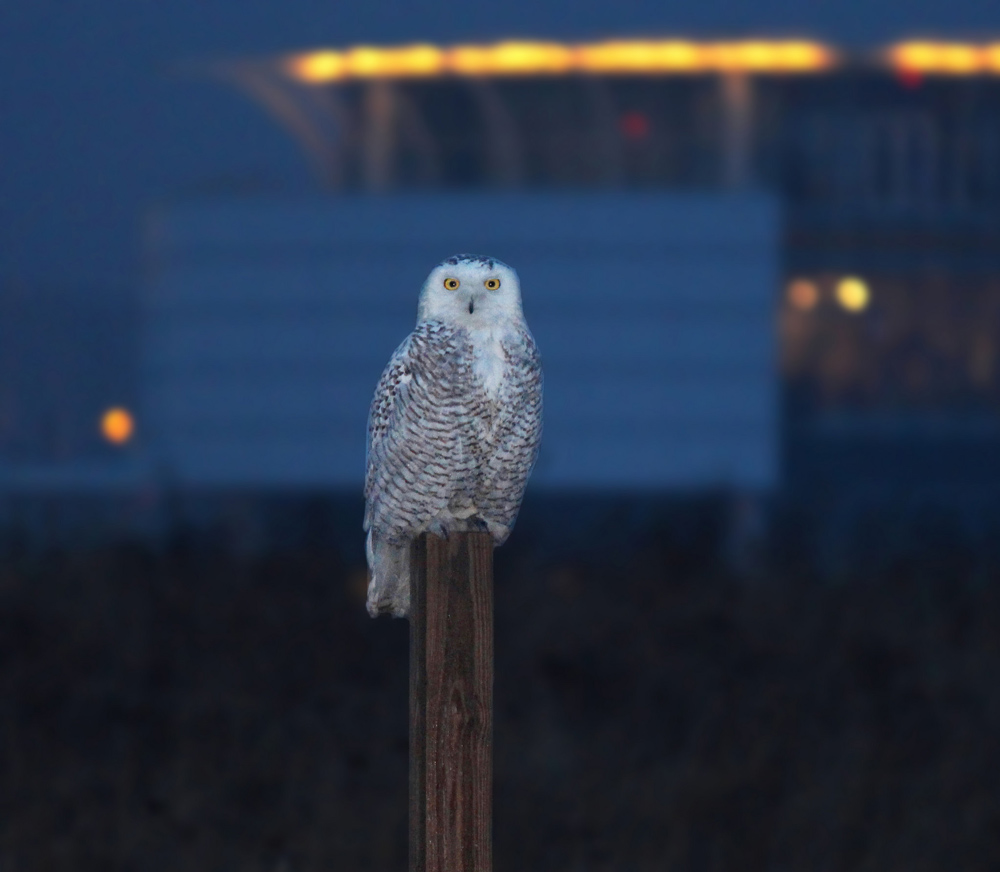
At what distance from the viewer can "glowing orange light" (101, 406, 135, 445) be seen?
67.9 feet

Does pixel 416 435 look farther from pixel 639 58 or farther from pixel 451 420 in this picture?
pixel 639 58

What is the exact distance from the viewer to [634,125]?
19922 mm

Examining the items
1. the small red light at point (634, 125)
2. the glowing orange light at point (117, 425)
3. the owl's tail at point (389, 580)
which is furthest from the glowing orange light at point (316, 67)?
the owl's tail at point (389, 580)

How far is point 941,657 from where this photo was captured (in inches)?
299

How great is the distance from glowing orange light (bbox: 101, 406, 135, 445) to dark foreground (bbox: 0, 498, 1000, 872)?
11363 mm

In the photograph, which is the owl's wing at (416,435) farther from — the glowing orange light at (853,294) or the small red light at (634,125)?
the glowing orange light at (853,294)

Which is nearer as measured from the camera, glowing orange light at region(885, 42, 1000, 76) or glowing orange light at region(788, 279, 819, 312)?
glowing orange light at region(885, 42, 1000, 76)

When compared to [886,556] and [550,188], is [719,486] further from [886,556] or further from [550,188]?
[886,556]

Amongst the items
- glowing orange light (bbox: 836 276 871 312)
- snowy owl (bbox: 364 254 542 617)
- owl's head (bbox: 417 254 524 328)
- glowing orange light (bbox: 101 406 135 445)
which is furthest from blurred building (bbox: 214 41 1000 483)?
owl's head (bbox: 417 254 524 328)

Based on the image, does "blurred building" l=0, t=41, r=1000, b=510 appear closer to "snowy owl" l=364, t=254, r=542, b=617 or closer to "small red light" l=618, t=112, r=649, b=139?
"small red light" l=618, t=112, r=649, b=139

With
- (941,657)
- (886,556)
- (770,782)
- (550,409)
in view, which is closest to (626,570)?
(886,556)

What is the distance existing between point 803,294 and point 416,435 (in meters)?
17.6

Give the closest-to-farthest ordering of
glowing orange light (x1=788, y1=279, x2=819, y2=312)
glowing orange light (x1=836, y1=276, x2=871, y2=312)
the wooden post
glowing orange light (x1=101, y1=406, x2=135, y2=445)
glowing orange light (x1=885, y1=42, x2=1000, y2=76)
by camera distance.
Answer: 1. the wooden post
2. glowing orange light (x1=885, y1=42, x2=1000, y2=76)
3. glowing orange light (x1=836, y1=276, x2=871, y2=312)
4. glowing orange light (x1=788, y1=279, x2=819, y2=312)
5. glowing orange light (x1=101, y1=406, x2=135, y2=445)

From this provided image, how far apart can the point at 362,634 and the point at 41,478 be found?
11.5 metres
